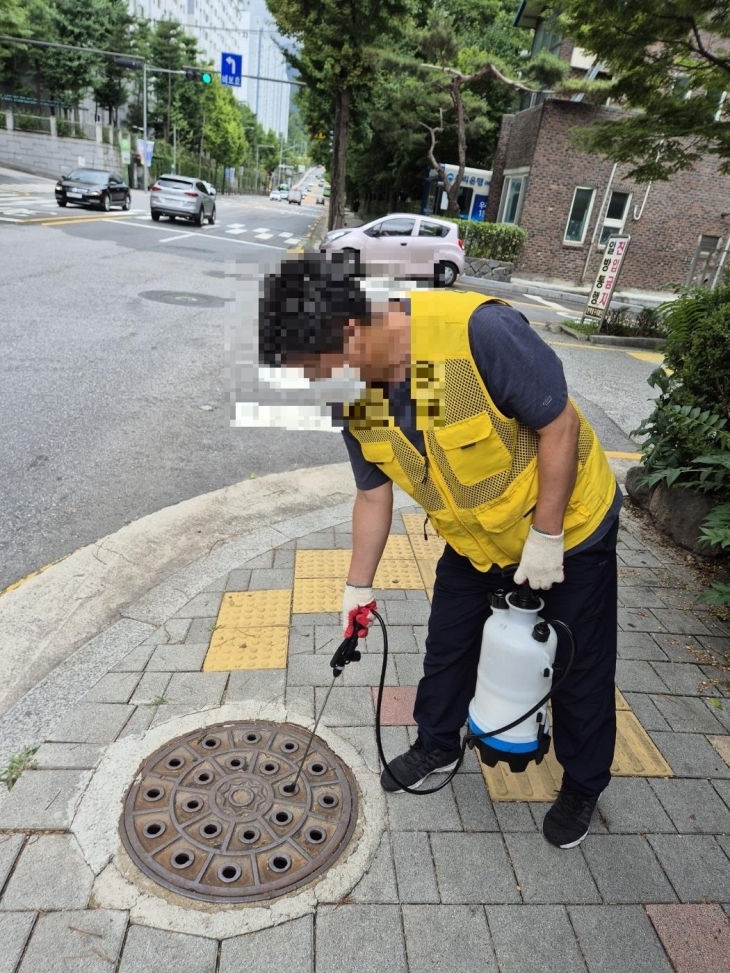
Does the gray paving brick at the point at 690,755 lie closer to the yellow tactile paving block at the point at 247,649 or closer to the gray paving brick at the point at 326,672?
the gray paving brick at the point at 326,672

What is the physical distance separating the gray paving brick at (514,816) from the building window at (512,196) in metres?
20.6

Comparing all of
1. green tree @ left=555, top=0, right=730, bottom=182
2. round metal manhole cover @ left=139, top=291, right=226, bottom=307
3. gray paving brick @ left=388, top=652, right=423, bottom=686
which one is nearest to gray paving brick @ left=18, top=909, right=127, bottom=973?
gray paving brick @ left=388, top=652, right=423, bottom=686

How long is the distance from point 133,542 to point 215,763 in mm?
1717

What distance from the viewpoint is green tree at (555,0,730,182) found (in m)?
6.03

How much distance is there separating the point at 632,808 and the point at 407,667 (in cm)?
99

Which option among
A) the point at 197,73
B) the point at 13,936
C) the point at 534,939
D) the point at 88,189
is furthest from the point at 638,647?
the point at 197,73

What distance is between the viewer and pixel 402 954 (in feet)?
5.66

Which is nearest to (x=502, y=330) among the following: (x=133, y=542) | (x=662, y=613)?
(x=662, y=613)

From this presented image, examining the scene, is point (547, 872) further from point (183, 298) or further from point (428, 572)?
point (183, 298)

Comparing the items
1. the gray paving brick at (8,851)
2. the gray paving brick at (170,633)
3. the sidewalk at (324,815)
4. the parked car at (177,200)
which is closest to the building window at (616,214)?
the parked car at (177,200)

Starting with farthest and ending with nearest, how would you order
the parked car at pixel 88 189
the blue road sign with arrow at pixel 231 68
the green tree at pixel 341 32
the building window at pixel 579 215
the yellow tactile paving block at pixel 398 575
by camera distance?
the blue road sign with arrow at pixel 231 68
the parked car at pixel 88 189
the building window at pixel 579 215
the green tree at pixel 341 32
the yellow tactile paving block at pixel 398 575

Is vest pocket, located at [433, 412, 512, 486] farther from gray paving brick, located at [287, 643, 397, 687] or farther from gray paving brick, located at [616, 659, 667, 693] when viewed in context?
gray paving brick, located at [616, 659, 667, 693]

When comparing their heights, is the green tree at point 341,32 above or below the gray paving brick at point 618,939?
above

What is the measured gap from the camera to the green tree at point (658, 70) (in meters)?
6.03
